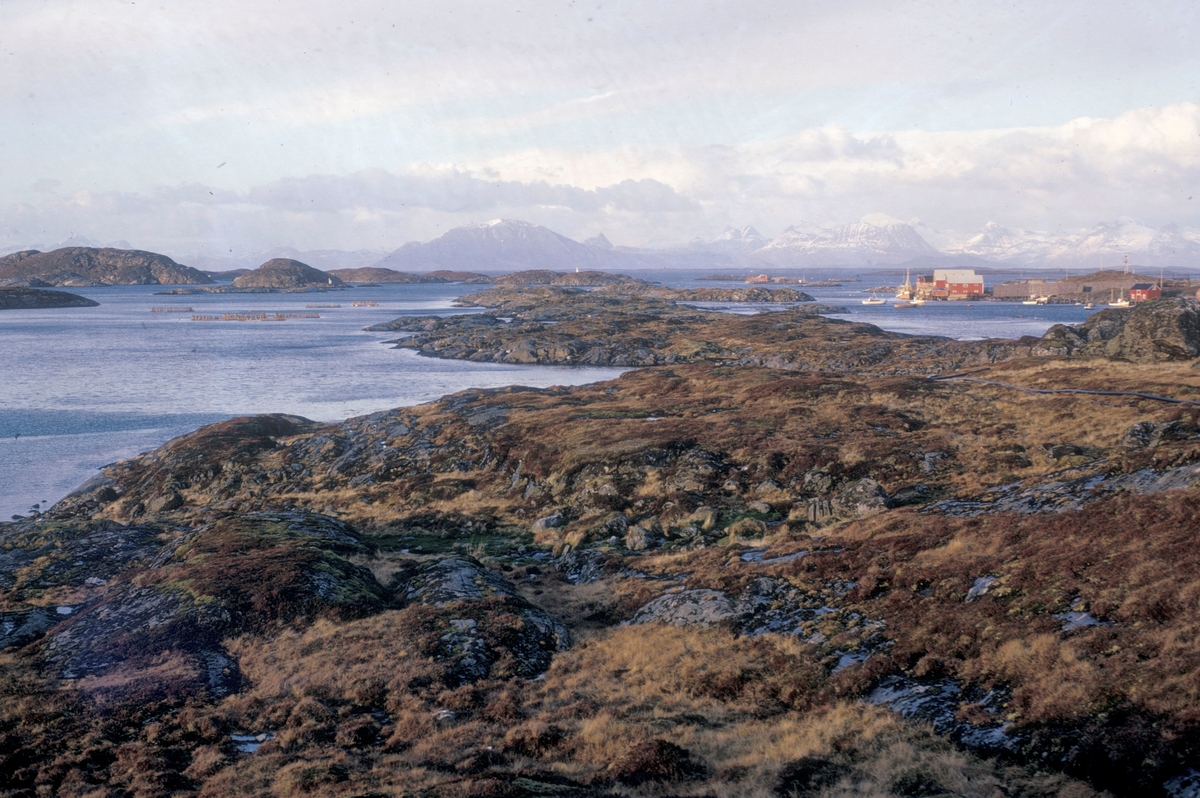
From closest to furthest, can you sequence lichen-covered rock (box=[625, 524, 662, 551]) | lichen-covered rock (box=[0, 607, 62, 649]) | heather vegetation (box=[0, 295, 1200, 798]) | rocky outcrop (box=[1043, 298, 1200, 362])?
heather vegetation (box=[0, 295, 1200, 798])
lichen-covered rock (box=[0, 607, 62, 649])
lichen-covered rock (box=[625, 524, 662, 551])
rocky outcrop (box=[1043, 298, 1200, 362])

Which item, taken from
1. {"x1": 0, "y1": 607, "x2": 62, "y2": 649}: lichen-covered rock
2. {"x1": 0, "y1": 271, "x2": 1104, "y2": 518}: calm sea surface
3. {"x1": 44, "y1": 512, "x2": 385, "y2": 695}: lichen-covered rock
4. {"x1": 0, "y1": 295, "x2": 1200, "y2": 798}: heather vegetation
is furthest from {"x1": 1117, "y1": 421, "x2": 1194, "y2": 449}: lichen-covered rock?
{"x1": 0, "y1": 271, "x2": 1104, "y2": 518}: calm sea surface

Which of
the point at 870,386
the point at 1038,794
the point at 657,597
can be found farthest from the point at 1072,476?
the point at 870,386

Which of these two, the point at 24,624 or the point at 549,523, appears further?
the point at 549,523

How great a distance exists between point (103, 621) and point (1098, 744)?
29000 mm

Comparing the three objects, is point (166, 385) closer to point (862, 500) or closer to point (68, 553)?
point (68, 553)

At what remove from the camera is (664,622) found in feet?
82.0

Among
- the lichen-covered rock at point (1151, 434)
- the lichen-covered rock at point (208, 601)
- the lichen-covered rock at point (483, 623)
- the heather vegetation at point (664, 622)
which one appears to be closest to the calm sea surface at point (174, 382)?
the heather vegetation at point (664, 622)

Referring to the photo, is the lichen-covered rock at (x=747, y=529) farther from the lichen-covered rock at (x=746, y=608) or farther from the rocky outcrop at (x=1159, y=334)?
the rocky outcrop at (x=1159, y=334)

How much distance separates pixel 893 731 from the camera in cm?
1570

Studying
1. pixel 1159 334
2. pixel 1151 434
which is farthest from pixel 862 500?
pixel 1159 334

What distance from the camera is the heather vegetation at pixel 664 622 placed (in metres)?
14.8

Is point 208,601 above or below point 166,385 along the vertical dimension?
below

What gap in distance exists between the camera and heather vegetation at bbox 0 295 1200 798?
1479cm

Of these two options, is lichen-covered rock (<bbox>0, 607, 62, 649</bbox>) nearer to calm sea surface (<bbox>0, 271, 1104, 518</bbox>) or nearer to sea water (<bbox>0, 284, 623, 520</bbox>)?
calm sea surface (<bbox>0, 271, 1104, 518</bbox>)
